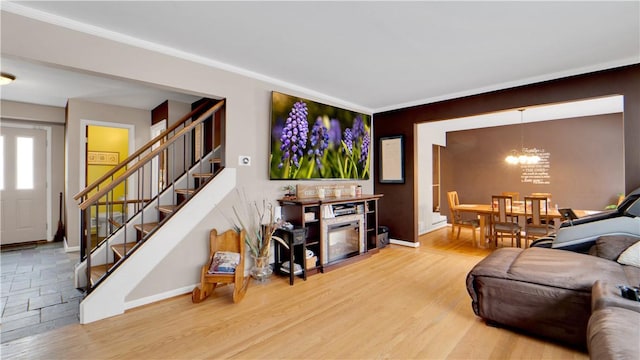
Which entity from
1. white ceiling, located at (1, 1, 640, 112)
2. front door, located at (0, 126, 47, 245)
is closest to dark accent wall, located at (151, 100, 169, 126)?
white ceiling, located at (1, 1, 640, 112)

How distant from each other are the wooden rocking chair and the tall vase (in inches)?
5.8

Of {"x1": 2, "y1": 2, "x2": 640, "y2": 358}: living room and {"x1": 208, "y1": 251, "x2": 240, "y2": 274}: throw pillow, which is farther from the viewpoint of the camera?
{"x1": 208, "y1": 251, "x2": 240, "y2": 274}: throw pillow

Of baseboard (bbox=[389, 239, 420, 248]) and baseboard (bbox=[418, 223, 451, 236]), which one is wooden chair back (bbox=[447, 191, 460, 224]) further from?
baseboard (bbox=[389, 239, 420, 248])

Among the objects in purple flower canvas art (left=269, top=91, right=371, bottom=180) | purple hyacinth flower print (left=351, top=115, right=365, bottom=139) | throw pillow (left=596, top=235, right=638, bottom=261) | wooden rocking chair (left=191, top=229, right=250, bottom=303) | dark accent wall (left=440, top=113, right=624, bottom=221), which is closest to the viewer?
throw pillow (left=596, top=235, right=638, bottom=261)

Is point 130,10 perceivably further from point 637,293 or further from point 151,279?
point 637,293

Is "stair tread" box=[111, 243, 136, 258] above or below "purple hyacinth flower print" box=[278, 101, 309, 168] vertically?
below

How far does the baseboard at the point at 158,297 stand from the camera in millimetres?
2580

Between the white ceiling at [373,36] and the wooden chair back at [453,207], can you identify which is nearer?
the white ceiling at [373,36]

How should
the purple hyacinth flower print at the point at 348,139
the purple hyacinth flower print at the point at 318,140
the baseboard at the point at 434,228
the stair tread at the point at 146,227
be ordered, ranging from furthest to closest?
the baseboard at the point at 434,228 → the purple hyacinth flower print at the point at 348,139 → the purple hyacinth flower print at the point at 318,140 → the stair tread at the point at 146,227

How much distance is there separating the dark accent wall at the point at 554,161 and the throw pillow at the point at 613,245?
4006 mm

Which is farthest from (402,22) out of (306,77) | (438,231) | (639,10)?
(438,231)

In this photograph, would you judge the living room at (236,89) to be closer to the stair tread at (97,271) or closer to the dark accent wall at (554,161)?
the stair tread at (97,271)

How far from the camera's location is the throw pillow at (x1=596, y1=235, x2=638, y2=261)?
2.33m

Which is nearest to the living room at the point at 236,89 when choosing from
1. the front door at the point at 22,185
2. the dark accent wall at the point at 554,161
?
the front door at the point at 22,185
